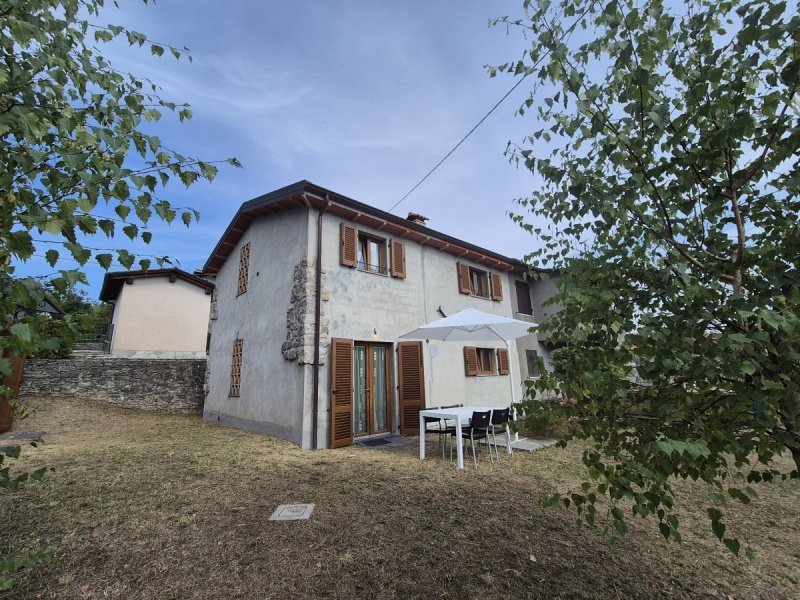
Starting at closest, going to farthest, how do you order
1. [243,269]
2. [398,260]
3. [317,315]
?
[317,315]
[398,260]
[243,269]

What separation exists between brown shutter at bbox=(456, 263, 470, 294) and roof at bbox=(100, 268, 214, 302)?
508 inches

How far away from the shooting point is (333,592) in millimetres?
2607

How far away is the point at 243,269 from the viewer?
1062 centimetres

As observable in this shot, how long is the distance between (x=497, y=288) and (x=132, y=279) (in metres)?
15.9

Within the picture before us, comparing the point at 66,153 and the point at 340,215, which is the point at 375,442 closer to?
the point at 340,215

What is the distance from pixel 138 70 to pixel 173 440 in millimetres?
7190

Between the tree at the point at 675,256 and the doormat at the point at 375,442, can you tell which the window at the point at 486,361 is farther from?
the tree at the point at 675,256

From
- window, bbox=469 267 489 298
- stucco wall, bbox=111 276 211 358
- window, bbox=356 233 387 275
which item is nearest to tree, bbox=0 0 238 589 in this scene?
window, bbox=356 233 387 275

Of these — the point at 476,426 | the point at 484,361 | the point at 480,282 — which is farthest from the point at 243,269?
the point at 476,426

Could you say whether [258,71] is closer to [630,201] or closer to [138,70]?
[138,70]

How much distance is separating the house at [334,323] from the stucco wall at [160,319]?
7236 mm

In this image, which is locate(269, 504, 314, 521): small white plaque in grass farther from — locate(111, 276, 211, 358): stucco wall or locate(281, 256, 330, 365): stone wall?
locate(111, 276, 211, 358): stucco wall

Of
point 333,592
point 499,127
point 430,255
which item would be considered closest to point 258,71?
point 499,127

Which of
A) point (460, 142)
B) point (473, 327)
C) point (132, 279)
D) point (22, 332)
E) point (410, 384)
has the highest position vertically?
point (460, 142)
